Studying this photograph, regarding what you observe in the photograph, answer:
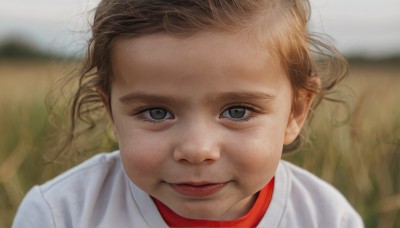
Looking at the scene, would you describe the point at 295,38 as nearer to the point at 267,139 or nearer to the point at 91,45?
the point at 267,139

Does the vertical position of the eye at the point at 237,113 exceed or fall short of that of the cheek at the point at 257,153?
it exceeds it

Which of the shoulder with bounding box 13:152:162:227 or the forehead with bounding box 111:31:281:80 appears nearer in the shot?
the forehead with bounding box 111:31:281:80

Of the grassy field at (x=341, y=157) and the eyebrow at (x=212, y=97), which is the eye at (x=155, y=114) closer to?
the eyebrow at (x=212, y=97)

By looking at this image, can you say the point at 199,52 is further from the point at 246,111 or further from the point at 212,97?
the point at 246,111

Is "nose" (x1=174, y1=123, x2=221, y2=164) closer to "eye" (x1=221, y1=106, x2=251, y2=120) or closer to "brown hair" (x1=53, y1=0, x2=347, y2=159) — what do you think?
"eye" (x1=221, y1=106, x2=251, y2=120)

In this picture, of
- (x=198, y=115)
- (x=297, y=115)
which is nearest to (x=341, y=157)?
(x=297, y=115)

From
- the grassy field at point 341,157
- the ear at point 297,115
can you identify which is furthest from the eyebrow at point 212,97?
the grassy field at point 341,157

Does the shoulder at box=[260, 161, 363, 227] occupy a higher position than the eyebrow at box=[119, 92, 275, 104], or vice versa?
the eyebrow at box=[119, 92, 275, 104]

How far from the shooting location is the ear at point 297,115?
87.4 inches

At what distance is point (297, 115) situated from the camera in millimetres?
2252

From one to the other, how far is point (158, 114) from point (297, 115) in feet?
1.50

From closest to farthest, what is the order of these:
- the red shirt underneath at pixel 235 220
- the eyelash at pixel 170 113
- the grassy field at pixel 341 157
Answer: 1. the eyelash at pixel 170 113
2. the red shirt underneath at pixel 235 220
3. the grassy field at pixel 341 157

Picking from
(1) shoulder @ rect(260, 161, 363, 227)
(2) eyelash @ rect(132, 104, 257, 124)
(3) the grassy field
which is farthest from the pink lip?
(3) the grassy field

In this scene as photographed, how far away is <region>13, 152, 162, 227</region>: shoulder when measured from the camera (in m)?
2.25
